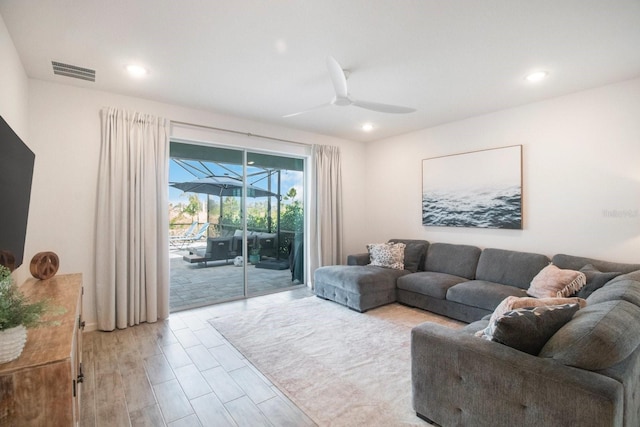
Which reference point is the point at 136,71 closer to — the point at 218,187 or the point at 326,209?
the point at 218,187

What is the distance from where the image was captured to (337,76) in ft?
8.16

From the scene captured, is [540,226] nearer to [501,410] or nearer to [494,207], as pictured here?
[494,207]

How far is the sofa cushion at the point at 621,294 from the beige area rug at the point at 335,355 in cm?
139

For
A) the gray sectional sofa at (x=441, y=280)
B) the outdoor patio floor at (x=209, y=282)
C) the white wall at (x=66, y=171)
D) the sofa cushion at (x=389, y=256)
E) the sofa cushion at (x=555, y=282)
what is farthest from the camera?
the sofa cushion at (x=389, y=256)

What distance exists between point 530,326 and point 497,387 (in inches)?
14.0

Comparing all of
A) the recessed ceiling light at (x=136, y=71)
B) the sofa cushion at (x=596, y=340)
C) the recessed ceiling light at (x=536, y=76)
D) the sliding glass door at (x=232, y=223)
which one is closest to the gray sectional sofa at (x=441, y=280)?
the sliding glass door at (x=232, y=223)

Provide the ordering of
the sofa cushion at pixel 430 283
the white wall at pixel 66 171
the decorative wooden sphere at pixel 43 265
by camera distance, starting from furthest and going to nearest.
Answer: the sofa cushion at pixel 430 283, the white wall at pixel 66 171, the decorative wooden sphere at pixel 43 265

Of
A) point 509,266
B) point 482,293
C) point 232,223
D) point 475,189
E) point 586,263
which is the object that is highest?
point 475,189

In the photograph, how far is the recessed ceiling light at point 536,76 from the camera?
9.64ft

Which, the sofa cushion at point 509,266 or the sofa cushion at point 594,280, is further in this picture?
the sofa cushion at point 509,266

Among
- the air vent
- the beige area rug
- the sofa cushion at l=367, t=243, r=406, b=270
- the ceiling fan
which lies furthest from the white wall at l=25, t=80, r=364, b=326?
the sofa cushion at l=367, t=243, r=406, b=270

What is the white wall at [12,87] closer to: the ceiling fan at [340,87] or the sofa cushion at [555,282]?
the ceiling fan at [340,87]

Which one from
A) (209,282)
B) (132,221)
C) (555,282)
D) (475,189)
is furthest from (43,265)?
(475,189)

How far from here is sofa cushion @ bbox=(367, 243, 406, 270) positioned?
459 centimetres
